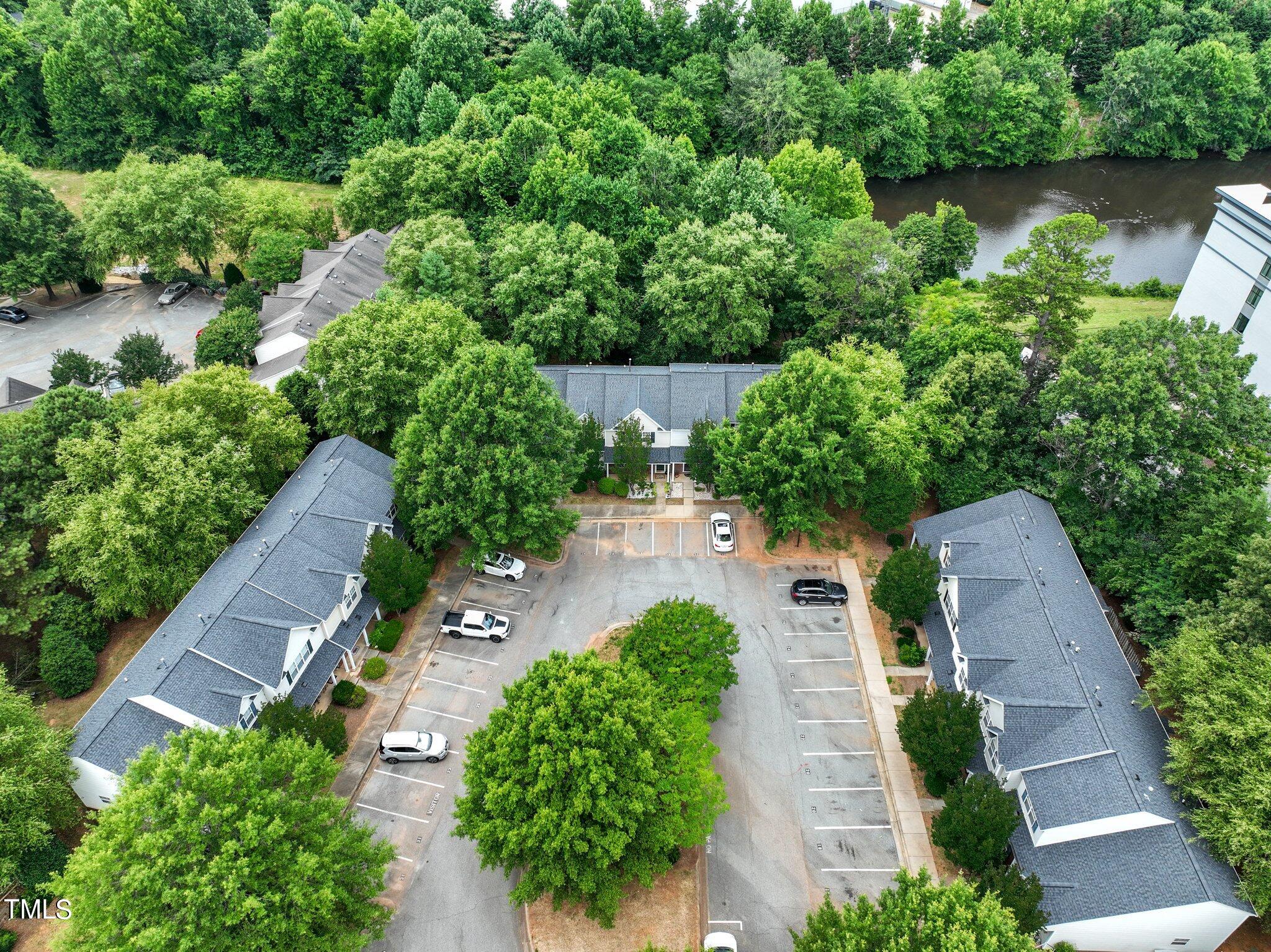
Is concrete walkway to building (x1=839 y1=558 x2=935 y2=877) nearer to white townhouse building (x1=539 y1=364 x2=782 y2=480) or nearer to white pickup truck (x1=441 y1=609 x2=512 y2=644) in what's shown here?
white townhouse building (x1=539 y1=364 x2=782 y2=480)

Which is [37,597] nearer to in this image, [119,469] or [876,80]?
[119,469]

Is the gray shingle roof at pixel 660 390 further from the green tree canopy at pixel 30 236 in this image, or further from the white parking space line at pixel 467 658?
the green tree canopy at pixel 30 236

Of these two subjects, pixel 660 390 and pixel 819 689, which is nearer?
pixel 819 689

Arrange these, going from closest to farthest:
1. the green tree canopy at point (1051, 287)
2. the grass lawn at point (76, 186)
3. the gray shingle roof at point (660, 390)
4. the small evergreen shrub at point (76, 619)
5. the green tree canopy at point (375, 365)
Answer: the small evergreen shrub at point (76, 619) → the green tree canopy at point (1051, 287) → the green tree canopy at point (375, 365) → the gray shingle roof at point (660, 390) → the grass lawn at point (76, 186)

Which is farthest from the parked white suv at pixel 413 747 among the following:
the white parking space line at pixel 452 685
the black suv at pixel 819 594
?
the black suv at pixel 819 594

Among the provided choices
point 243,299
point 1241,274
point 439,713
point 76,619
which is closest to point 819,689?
point 439,713

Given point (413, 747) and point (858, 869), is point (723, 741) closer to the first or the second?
point (858, 869)

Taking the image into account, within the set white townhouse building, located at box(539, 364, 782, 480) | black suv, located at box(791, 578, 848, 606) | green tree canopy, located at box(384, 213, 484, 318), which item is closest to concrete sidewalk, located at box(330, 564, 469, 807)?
white townhouse building, located at box(539, 364, 782, 480)
